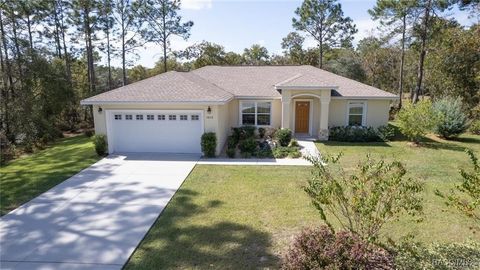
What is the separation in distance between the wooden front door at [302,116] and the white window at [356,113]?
2495mm

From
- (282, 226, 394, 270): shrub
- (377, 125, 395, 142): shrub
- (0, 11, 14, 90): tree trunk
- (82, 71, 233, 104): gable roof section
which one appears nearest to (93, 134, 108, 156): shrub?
(82, 71, 233, 104): gable roof section

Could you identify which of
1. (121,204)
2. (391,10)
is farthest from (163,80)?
(391,10)

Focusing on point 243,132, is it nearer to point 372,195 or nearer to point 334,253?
point 372,195

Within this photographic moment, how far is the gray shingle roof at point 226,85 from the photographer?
575 inches

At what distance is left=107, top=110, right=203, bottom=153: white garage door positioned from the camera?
48.3 feet

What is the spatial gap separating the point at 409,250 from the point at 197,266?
12.5ft

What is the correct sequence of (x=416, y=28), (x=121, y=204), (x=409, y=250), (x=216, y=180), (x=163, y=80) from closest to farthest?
(x=409, y=250), (x=121, y=204), (x=216, y=180), (x=163, y=80), (x=416, y=28)

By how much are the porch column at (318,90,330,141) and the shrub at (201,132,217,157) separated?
6.84 meters

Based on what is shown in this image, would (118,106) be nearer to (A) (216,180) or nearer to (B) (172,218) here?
(A) (216,180)

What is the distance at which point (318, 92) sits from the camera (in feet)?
57.2

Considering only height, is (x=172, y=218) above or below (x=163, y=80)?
below

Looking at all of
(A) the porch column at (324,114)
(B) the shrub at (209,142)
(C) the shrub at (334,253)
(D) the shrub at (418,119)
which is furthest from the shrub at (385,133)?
(C) the shrub at (334,253)

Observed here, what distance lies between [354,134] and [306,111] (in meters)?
3.13

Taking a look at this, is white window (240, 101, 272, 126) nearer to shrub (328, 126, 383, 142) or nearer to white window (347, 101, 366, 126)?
shrub (328, 126, 383, 142)
